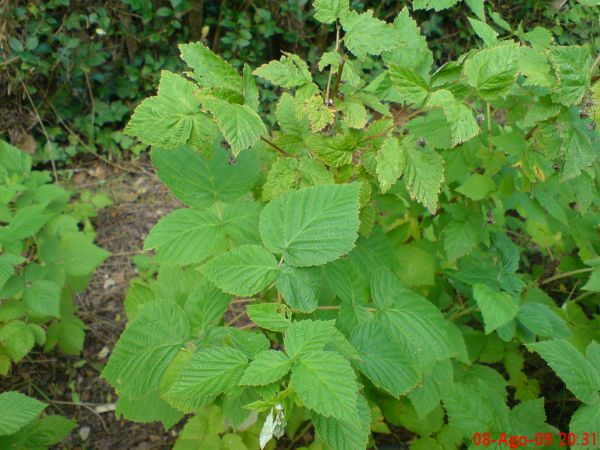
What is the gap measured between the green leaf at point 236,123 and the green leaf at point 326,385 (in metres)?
0.44

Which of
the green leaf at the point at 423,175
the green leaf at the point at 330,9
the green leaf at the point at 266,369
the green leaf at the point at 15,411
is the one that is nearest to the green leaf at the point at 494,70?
the green leaf at the point at 423,175

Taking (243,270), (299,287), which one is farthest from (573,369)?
(243,270)

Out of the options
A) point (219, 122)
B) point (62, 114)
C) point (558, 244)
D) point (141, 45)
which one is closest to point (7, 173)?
point (62, 114)

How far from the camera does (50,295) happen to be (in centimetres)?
194

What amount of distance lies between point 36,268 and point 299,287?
1466mm

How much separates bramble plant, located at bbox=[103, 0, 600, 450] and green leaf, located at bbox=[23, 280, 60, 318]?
569 millimetres

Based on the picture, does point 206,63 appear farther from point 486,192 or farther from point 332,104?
point 486,192

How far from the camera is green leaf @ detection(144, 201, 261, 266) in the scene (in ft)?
4.15

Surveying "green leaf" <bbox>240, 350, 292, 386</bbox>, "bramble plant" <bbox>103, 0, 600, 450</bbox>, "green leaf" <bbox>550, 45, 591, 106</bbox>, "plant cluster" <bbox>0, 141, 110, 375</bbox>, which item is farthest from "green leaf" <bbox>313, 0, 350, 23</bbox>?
"plant cluster" <bbox>0, 141, 110, 375</bbox>

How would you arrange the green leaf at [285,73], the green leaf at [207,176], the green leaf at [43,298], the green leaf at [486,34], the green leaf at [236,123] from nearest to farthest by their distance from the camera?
the green leaf at [236,123]
the green leaf at [285,73]
the green leaf at [486,34]
the green leaf at [207,176]
the green leaf at [43,298]

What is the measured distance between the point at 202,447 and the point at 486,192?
1.27m

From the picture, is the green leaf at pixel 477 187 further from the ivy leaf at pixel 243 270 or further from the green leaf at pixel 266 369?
the green leaf at pixel 266 369

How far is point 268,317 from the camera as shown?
99 cm

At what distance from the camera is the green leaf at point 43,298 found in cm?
191
